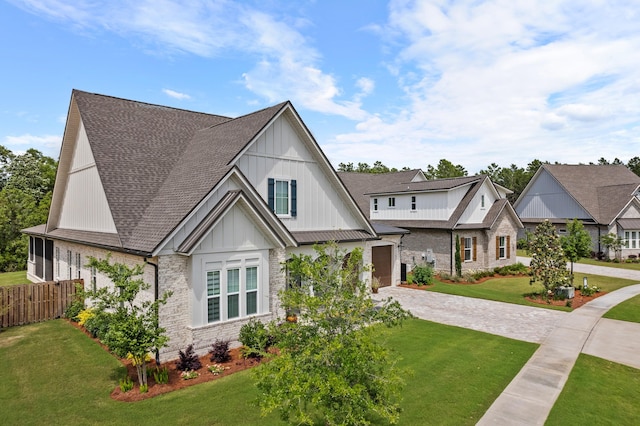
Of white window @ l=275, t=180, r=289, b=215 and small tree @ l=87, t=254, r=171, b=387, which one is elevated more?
white window @ l=275, t=180, r=289, b=215

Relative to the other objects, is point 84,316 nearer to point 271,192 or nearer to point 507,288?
point 271,192

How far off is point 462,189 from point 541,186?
20.3 meters

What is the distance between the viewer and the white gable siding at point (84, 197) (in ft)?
54.0

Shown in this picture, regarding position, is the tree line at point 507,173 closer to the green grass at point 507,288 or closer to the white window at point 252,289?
the green grass at point 507,288

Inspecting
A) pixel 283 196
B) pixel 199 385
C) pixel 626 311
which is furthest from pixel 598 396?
pixel 283 196

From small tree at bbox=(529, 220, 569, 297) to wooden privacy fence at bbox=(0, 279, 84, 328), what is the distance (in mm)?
23566

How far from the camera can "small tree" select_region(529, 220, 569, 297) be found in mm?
20656

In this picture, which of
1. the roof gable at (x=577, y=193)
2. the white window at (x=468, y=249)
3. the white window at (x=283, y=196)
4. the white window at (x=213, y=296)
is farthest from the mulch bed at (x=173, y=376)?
the roof gable at (x=577, y=193)

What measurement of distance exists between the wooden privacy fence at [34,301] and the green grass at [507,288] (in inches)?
784

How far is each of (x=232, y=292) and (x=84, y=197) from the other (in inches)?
419

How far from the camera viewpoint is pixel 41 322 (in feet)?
55.1

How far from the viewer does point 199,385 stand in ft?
34.7

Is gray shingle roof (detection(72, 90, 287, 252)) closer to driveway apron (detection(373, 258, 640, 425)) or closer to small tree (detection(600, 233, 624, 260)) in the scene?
driveway apron (detection(373, 258, 640, 425))

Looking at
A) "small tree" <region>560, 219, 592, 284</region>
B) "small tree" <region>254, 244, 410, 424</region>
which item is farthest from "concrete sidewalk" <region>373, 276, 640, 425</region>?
"small tree" <region>254, 244, 410, 424</region>
